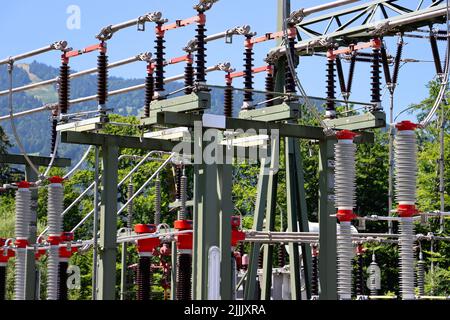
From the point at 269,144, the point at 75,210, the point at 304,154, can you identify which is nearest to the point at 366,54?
the point at 269,144

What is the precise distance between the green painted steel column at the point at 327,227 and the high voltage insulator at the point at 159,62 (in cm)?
262

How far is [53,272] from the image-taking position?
1788 cm

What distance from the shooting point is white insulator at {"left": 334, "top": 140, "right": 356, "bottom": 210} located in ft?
44.4

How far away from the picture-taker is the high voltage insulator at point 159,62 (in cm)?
1485

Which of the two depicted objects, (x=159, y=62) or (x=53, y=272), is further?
(x=53, y=272)

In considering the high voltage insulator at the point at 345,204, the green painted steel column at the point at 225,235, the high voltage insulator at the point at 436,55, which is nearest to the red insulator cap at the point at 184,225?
the green painted steel column at the point at 225,235

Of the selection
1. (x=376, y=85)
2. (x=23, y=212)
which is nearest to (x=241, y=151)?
(x=376, y=85)

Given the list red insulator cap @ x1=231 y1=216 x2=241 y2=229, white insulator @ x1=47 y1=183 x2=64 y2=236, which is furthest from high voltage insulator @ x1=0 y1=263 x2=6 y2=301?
red insulator cap @ x1=231 y1=216 x2=241 y2=229

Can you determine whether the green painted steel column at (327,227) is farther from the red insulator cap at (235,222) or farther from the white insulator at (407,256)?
the white insulator at (407,256)

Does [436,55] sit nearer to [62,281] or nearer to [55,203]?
[55,203]

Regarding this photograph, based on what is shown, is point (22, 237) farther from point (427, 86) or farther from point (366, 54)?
point (427, 86)

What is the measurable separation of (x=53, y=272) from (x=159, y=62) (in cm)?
467

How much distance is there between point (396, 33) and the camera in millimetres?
16453

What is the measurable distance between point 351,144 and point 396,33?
3252 mm
